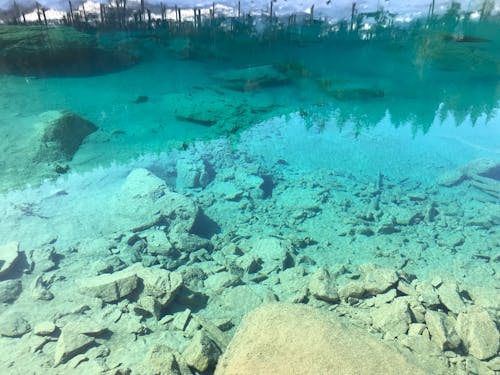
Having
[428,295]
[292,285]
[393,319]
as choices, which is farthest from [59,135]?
[428,295]

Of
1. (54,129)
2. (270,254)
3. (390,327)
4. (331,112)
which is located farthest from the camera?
(331,112)

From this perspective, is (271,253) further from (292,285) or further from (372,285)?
(372,285)

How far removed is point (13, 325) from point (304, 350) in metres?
3.08

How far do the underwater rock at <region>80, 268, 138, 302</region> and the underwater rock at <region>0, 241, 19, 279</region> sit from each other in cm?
119

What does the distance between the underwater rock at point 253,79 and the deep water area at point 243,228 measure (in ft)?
1.74

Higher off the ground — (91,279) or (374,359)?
(374,359)

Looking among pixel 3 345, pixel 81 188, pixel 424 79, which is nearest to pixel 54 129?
pixel 81 188

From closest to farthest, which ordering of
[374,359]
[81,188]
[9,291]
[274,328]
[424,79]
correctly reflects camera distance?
[374,359] < [274,328] < [9,291] < [81,188] < [424,79]

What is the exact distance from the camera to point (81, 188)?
7047 millimetres

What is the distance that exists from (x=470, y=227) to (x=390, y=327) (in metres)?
3.61

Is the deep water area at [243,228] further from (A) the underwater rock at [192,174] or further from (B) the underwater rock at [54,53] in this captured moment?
(B) the underwater rock at [54,53]

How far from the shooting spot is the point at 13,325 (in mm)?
3674

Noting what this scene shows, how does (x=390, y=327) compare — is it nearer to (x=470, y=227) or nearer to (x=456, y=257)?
(x=456, y=257)

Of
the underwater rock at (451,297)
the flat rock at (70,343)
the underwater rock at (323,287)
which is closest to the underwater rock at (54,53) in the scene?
the flat rock at (70,343)
